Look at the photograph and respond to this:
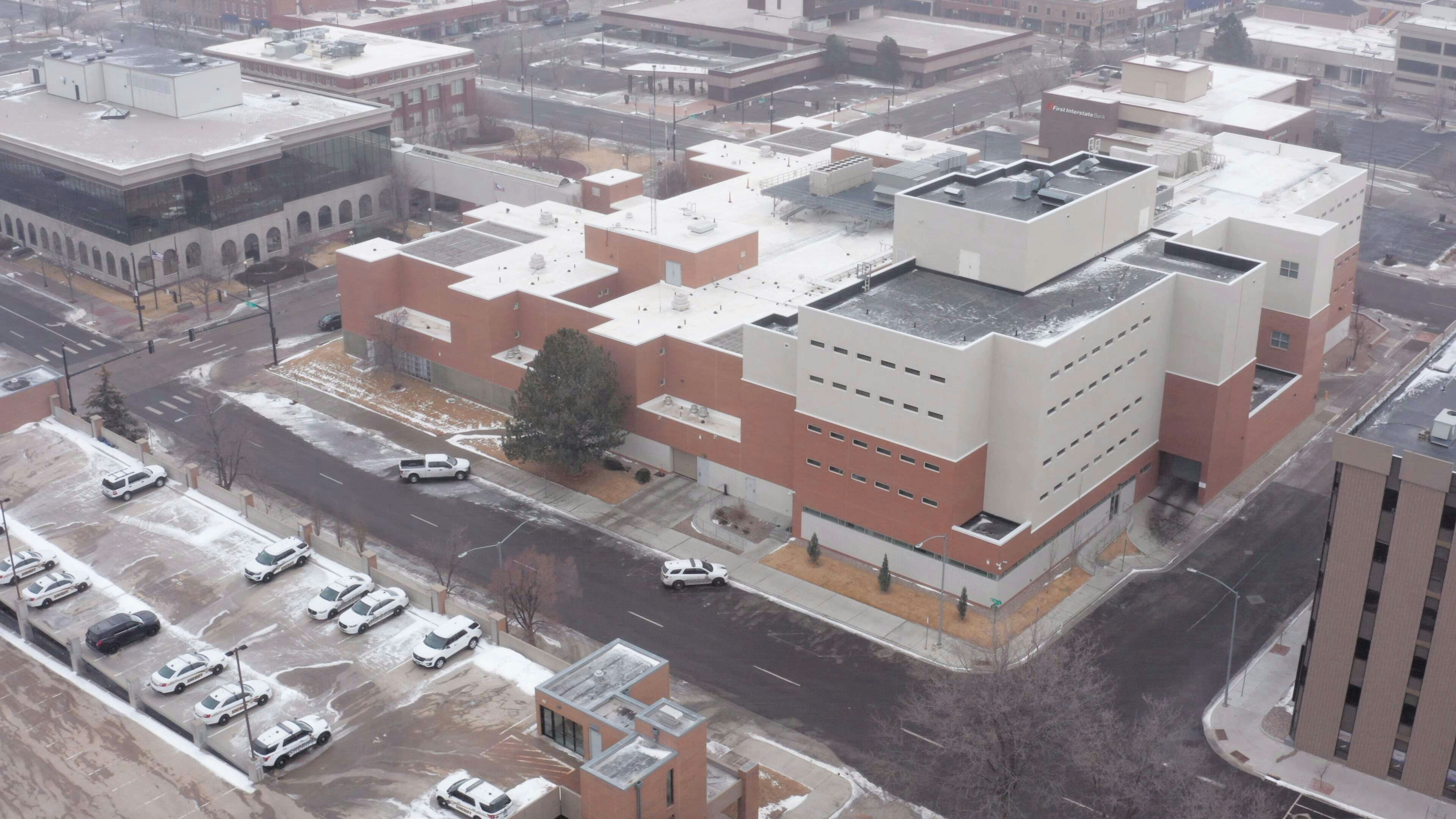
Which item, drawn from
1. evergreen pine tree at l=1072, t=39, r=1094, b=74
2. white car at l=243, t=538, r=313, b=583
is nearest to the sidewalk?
white car at l=243, t=538, r=313, b=583

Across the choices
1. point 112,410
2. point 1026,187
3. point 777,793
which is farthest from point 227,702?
point 1026,187

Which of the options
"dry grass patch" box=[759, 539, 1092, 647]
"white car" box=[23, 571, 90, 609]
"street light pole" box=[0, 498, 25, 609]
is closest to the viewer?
"street light pole" box=[0, 498, 25, 609]

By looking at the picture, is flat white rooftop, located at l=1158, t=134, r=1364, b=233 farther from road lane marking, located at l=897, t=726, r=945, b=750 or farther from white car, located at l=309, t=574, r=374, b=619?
white car, located at l=309, t=574, r=374, b=619

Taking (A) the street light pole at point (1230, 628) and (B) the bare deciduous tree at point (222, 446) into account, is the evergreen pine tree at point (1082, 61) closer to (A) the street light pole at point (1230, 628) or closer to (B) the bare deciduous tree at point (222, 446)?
(A) the street light pole at point (1230, 628)

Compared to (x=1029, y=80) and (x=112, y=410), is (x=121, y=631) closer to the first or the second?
(x=112, y=410)

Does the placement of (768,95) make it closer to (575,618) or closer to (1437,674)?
(575,618)

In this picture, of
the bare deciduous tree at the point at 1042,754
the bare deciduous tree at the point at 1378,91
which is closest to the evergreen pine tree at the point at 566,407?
the bare deciduous tree at the point at 1042,754

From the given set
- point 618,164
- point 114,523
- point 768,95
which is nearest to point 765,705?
point 114,523
